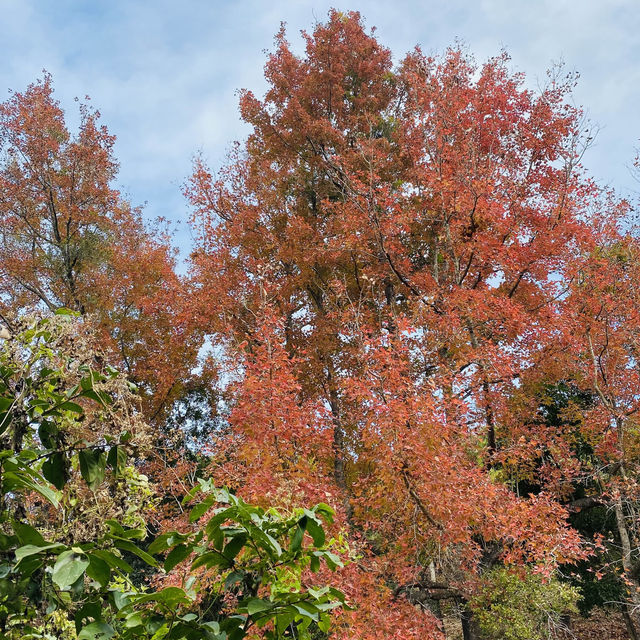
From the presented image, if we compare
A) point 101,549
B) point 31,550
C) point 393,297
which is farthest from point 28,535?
point 393,297

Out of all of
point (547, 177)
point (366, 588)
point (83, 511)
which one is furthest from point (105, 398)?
point (547, 177)

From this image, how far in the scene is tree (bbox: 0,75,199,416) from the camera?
1284 centimetres

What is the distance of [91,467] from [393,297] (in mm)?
10256

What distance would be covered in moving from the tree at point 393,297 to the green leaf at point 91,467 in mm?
3406

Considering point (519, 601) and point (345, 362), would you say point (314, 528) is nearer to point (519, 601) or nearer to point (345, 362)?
point (519, 601)

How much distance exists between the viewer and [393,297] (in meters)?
11.5

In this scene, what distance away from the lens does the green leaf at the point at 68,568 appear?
100 centimetres

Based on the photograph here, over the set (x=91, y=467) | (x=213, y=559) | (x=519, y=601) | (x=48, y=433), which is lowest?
(x=519, y=601)

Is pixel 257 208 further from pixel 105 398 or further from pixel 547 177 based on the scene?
pixel 105 398

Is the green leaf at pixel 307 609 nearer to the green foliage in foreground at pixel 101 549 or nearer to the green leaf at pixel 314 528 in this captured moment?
the green foliage in foreground at pixel 101 549

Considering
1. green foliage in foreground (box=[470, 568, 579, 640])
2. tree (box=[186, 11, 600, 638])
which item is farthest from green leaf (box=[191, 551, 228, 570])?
green foliage in foreground (box=[470, 568, 579, 640])

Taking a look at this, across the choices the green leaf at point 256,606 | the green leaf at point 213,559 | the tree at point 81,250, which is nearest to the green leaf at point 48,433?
the green leaf at point 213,559

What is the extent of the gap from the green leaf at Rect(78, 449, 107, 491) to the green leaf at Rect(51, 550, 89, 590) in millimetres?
426

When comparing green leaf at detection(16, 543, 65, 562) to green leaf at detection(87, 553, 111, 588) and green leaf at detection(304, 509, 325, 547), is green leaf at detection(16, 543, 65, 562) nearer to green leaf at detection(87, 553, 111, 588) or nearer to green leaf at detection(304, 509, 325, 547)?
green leaf at detection(87, 553, 111, 588)
